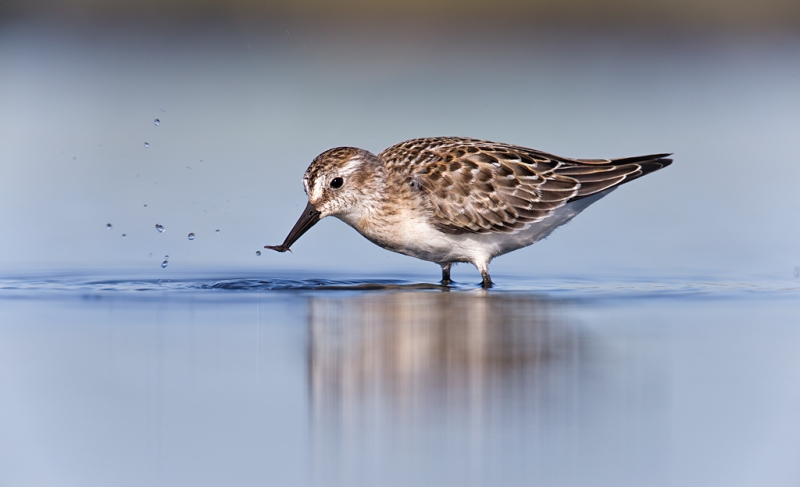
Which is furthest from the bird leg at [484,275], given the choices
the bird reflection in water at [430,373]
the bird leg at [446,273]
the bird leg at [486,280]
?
the bird reflection in water at [430,373]

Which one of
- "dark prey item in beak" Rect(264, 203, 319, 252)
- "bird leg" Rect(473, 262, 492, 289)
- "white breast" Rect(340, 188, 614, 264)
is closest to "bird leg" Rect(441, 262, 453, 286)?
"white breast" Rect(340, 188, 614, 264)

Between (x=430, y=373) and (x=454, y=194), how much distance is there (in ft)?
11.7

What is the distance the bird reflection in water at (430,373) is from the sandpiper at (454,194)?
1.25 metres

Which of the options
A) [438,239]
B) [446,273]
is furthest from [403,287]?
[446,273]

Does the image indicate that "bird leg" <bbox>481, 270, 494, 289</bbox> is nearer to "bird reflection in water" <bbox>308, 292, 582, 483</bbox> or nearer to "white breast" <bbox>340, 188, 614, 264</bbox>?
"white breast" <bbox>340, 188, 614, 264</bbox>

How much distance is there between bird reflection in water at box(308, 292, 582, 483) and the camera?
4.68m

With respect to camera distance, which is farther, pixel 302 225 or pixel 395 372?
pixel 302 225

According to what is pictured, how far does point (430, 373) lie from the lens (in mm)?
5633

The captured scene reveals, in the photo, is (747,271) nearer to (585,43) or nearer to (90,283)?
(90,283)

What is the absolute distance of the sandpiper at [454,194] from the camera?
8984mm

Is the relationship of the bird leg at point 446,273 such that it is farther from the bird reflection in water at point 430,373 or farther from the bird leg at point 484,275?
the bird reflection in water at point 430,373

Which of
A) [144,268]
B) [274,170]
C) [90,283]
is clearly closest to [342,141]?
[274,170]

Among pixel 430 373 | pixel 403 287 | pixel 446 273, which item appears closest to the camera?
pixel 430 373

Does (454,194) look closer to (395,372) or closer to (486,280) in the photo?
(486,280)
